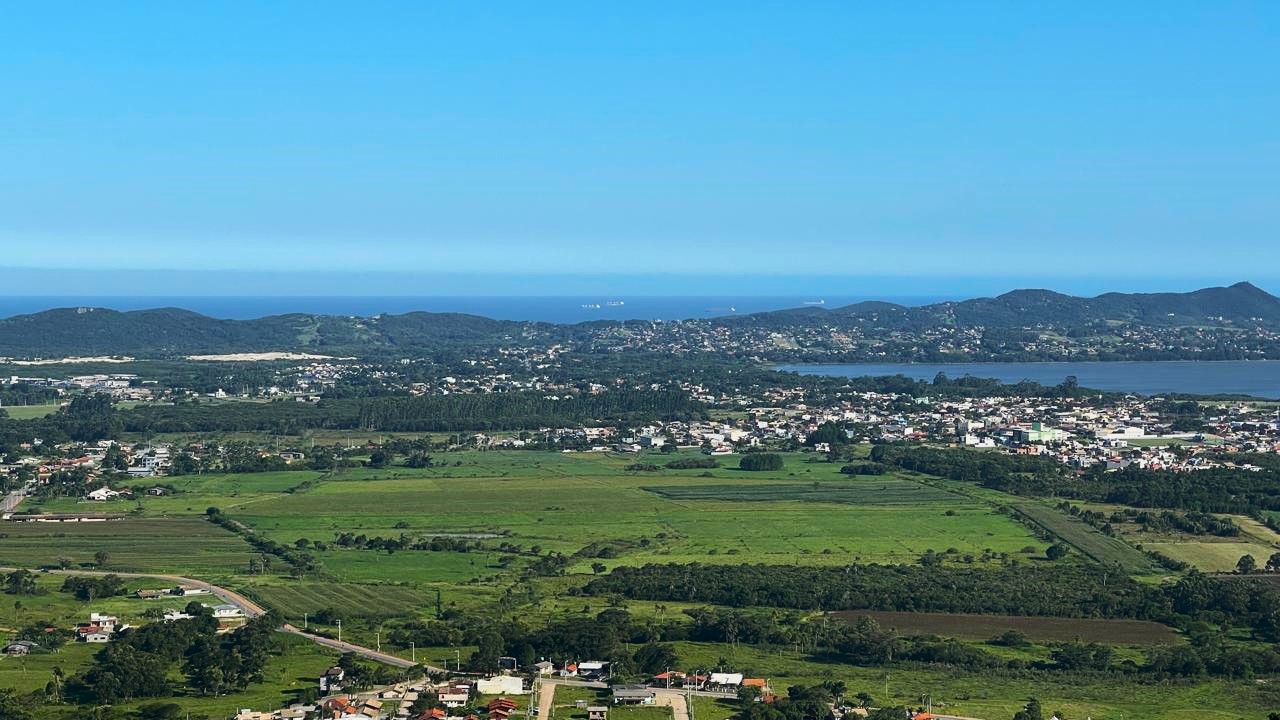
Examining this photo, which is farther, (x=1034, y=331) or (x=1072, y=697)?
(x=1034, y=331)

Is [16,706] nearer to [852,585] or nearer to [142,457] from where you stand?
[852,585]

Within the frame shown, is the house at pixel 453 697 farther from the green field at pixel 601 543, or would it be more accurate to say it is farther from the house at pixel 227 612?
the house at pixel 227 612

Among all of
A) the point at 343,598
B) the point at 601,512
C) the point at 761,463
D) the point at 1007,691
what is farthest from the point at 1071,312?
the point at 1007,691

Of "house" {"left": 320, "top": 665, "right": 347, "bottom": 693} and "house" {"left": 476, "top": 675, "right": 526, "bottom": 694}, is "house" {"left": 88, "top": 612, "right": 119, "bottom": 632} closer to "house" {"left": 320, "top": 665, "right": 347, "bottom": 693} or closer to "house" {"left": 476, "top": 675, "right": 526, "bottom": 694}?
"house" {"left": 320, "top": 665, "right": 347, "bottom": 693}

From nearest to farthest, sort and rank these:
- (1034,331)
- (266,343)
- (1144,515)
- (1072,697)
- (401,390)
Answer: (1072,697)
(1144,515)
(401,390)
(266,343)
(1034,331)

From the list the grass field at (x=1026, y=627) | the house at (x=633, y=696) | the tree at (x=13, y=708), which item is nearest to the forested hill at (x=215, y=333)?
the grass field at (x=1026, y=627)

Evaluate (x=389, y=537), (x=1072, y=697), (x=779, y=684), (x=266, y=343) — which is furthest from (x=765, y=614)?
(x=266, y=343)

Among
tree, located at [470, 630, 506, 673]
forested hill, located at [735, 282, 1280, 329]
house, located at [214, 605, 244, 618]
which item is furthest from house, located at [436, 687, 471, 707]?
forested hill, located at [735, 282, 1280, 329]
